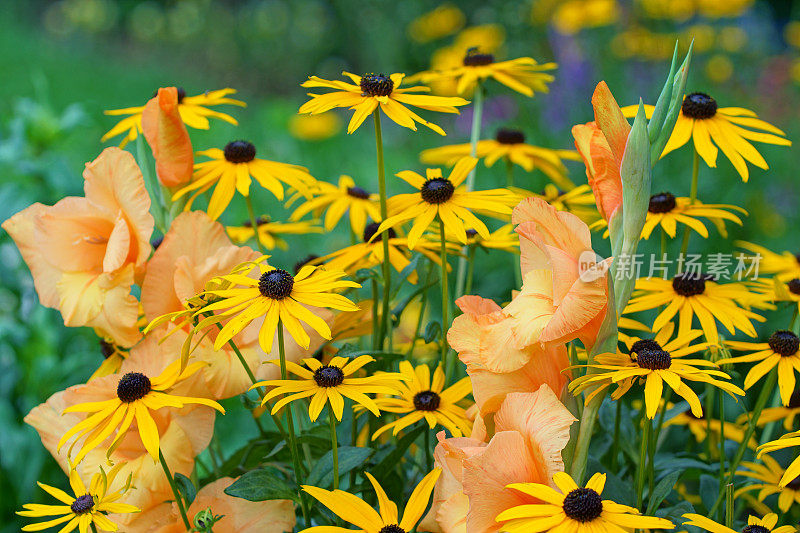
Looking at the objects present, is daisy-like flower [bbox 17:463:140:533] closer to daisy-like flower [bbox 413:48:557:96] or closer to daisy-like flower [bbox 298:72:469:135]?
daisy-like flower [bbox 298:72:469:135]

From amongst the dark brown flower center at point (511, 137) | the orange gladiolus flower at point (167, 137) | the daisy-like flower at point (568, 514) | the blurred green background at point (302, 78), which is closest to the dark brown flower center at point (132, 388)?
the orange gladiolus flower at point (167, 137)

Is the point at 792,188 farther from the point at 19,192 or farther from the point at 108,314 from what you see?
the point at 108,314

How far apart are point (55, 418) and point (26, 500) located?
0.79m

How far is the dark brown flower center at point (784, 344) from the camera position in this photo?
0.80 metres

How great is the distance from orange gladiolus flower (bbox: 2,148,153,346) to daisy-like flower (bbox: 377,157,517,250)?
0.78ft

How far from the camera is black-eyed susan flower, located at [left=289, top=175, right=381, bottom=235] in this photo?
37.9 inches

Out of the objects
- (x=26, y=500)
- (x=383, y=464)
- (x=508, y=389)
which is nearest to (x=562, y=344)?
(x=508, y=389)

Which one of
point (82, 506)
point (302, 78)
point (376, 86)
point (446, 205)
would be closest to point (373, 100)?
point (376, 86)

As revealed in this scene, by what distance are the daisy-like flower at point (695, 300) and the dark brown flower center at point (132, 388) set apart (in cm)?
46

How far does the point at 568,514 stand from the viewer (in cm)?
53

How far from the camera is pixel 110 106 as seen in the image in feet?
13.1

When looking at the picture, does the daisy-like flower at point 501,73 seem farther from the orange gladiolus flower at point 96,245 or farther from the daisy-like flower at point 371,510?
the daisy-like flower at point 371,510

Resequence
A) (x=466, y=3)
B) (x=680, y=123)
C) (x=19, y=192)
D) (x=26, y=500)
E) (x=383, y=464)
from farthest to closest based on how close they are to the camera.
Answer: (x=466, y=3) → (x=19, y=192) → (x=26, y=500) → (x=680, y=123) → (x=383, y=464)

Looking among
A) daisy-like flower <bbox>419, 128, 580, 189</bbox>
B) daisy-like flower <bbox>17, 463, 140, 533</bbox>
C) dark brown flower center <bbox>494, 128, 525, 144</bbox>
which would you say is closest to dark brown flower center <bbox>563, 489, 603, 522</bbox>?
daisy-like flower <bbox>17, 463, 140, 533</bbox>
